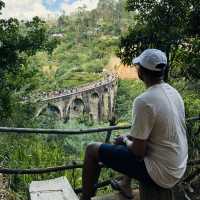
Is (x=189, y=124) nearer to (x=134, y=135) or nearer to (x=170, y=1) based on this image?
(x=134, y=135)

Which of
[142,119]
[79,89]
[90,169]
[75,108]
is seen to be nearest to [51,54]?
[90,169]

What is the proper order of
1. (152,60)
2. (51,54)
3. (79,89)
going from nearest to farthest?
1. (152,60)
2. (51,54)
3. (79,89)

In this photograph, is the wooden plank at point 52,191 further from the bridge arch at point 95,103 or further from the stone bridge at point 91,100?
the bridge arch at point 95,103

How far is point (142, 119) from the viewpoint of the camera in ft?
7.25

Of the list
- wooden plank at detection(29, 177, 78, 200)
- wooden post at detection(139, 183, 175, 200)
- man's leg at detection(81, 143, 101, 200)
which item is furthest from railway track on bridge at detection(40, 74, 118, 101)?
wooden post at detection(139, 183, 175, 200)

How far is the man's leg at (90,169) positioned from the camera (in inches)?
96.2

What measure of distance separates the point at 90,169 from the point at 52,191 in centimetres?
26

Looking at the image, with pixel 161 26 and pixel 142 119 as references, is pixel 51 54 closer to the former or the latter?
pixel 161 26

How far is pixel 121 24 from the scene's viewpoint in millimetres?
73000

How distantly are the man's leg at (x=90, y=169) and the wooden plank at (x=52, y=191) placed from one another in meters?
0.07

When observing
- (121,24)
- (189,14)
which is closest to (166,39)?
(189,14)

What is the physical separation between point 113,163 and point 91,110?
43.5m

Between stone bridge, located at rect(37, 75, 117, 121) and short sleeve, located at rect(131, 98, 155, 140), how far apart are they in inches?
1479

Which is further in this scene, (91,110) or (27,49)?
(91,110)
